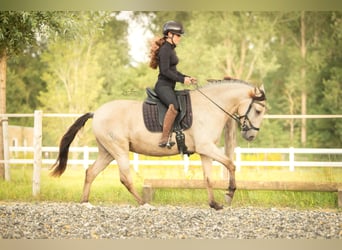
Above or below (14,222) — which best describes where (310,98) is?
above

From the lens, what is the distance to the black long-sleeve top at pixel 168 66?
6.12m

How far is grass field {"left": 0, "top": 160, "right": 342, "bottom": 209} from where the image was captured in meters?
6.64

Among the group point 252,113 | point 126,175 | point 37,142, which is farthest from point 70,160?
point 252,113

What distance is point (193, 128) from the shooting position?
6281 mm

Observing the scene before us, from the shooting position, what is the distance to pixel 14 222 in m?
6.32

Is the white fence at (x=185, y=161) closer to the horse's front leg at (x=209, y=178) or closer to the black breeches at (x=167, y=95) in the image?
the horse's front leg at (x=209, y=178)

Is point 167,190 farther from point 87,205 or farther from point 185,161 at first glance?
point 87,205

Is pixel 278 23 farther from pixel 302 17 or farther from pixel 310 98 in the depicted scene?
pixel 310 98

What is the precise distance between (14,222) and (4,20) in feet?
7.46

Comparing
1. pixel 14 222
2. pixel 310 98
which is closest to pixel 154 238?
pixel 14 222

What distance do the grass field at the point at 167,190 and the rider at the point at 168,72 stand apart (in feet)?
2.64

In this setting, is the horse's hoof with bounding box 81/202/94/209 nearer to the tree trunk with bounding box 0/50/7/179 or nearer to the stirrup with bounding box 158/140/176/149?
the stirrup with bounding box 158/140/176/149

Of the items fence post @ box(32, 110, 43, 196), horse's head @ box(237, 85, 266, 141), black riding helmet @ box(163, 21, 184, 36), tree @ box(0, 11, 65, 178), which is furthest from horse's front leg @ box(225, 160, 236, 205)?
tree @ box(0, 11, 65, 178)

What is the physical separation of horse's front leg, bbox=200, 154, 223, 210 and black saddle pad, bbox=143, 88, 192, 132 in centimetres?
40
